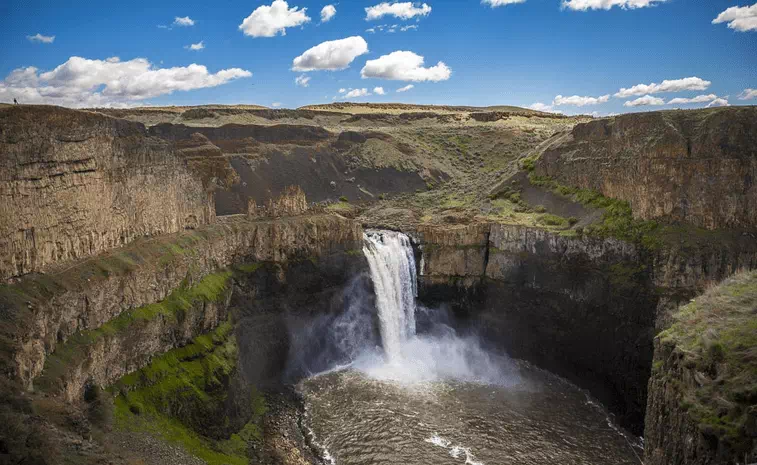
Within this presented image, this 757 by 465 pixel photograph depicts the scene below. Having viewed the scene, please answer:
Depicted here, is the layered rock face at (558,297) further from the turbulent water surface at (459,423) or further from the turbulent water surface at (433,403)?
the turbulent water surface at (459,423)

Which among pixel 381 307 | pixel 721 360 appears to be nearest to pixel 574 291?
pixel 381 307

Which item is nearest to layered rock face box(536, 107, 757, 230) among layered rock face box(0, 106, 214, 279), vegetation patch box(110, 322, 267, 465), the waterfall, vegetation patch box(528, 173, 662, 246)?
vegetation patch box(528, 173, 662, 246)

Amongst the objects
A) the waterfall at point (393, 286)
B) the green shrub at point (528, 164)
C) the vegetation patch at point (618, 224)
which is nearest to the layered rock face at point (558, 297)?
the vegetation patch at point (618, 224)

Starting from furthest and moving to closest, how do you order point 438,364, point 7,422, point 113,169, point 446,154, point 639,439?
point 446,154 → point 438,364 → point 639,439 → point 113,169 → point 7,422

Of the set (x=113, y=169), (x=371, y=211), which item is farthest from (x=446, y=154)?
(x=113, y=169)

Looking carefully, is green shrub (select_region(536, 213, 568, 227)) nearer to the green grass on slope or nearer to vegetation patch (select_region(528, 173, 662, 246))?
vegetation patch (select_region(528, 173, 662, 246))

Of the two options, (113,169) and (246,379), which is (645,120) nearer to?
(246,379)
